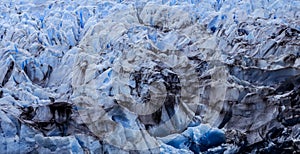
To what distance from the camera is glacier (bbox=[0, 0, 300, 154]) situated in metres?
2.96

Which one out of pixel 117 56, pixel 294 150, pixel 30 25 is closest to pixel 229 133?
pixel 294 150

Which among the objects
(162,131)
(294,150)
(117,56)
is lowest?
(294,150)

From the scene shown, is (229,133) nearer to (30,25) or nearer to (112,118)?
(112,118)

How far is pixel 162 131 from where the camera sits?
315 cm

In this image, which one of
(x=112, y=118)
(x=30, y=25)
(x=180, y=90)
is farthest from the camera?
(x=30, y=25)

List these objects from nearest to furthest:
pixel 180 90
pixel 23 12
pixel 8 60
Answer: pixel 180 90 → pixel 8 60 → pixel 23 12

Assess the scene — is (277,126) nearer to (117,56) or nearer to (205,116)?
(205,116)

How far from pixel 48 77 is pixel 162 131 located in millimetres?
1195

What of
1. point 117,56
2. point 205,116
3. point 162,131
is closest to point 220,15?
point 117,56

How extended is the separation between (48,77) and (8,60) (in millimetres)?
337

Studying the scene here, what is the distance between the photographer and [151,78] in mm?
3465

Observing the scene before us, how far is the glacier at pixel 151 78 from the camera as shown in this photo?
2.96 m

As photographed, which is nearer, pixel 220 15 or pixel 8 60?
pixel 8 60

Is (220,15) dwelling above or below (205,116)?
above
